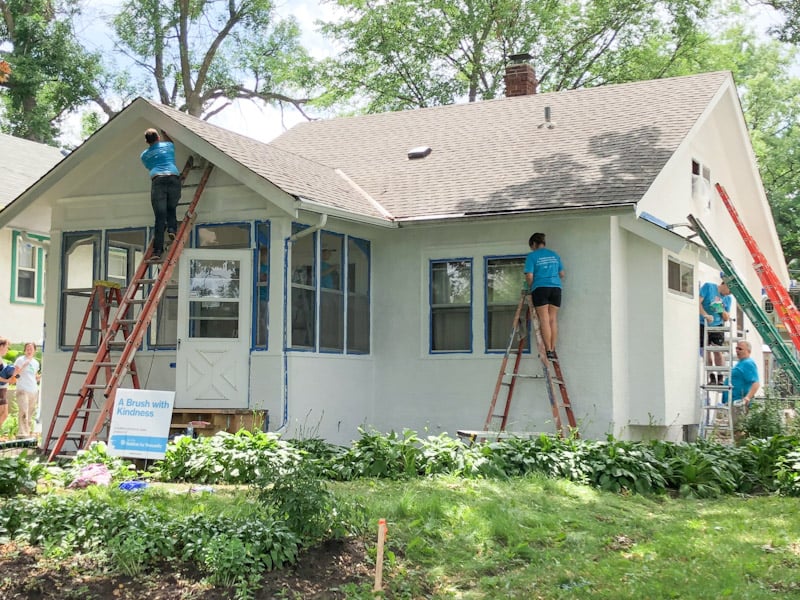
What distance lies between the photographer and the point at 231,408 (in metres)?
12.3

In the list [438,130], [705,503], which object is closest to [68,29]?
[438,130]

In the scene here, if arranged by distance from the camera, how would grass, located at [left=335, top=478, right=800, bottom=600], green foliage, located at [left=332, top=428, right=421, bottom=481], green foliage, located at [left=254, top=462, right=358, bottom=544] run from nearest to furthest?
grass, located at [left=335, top=478, right=800, bottom=600] → green foliage, located at [left=254, top=462, right=358, bottom=544] → green foliage, located at [left=332, top=428, right=421, bottom=481]

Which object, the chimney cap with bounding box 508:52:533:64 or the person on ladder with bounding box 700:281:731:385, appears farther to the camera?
the chimney cap with bounding box 508:52:533:64

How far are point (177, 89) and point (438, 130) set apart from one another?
21261mm

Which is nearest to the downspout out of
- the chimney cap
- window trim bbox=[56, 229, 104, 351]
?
window trim bbox=[56, 229, 104, 351]

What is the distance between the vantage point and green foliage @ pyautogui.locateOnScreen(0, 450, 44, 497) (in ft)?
26.6

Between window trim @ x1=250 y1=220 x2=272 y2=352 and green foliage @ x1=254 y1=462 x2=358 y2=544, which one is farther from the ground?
window trim @ x1=250 y1=220 x2=272 y2=352

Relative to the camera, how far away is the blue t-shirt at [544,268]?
1271 cm

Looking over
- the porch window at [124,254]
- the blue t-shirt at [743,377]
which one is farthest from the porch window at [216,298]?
the blue t-shirt at [743,377]

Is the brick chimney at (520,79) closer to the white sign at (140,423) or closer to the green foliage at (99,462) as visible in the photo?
the white sign at (140,423)

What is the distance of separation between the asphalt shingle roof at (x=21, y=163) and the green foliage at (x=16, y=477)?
47.0ft

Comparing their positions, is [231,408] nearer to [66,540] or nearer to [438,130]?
[66,540]

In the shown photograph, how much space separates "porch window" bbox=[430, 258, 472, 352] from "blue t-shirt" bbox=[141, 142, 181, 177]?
13.1 ft

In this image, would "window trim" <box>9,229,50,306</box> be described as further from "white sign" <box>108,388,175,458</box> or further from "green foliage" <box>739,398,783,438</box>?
"green foliage" <box>739,398,783,438</box>
